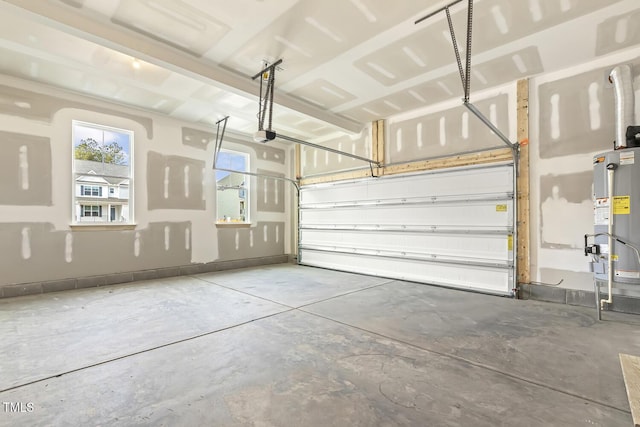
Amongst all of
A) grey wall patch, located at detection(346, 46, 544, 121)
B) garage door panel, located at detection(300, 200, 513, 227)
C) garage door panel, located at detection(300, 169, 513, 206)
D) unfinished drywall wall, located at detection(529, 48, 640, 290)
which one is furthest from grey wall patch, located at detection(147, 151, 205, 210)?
unfinished drywall wall, located at detection(529, 48, 640, 290)

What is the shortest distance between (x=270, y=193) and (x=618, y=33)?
21.6ft

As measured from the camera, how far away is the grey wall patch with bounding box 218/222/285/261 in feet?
21.9

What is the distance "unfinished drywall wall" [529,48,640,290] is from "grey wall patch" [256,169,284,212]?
218 inches

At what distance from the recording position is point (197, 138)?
624cm

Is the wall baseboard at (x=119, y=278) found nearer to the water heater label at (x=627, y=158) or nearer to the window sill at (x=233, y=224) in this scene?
the window sill at (x=233, y=224)

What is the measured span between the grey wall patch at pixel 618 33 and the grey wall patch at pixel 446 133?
1.15 m

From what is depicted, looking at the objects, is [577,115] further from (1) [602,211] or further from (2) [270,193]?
(2) [270,193]

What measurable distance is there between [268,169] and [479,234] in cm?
511

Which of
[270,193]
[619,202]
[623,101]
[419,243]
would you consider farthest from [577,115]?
[270,193]

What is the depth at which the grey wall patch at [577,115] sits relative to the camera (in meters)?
3.67

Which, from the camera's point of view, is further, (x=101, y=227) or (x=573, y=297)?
(x=101, y=227)

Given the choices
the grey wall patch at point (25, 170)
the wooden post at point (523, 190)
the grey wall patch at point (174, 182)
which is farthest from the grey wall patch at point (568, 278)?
the grey wall patch at point (25, 170)

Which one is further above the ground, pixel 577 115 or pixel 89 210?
pixel 577 115

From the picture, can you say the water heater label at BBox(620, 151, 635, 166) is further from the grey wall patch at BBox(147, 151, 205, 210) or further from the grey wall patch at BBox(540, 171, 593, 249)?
the grey wall patch at BBox(147, 151, 205, 210)
